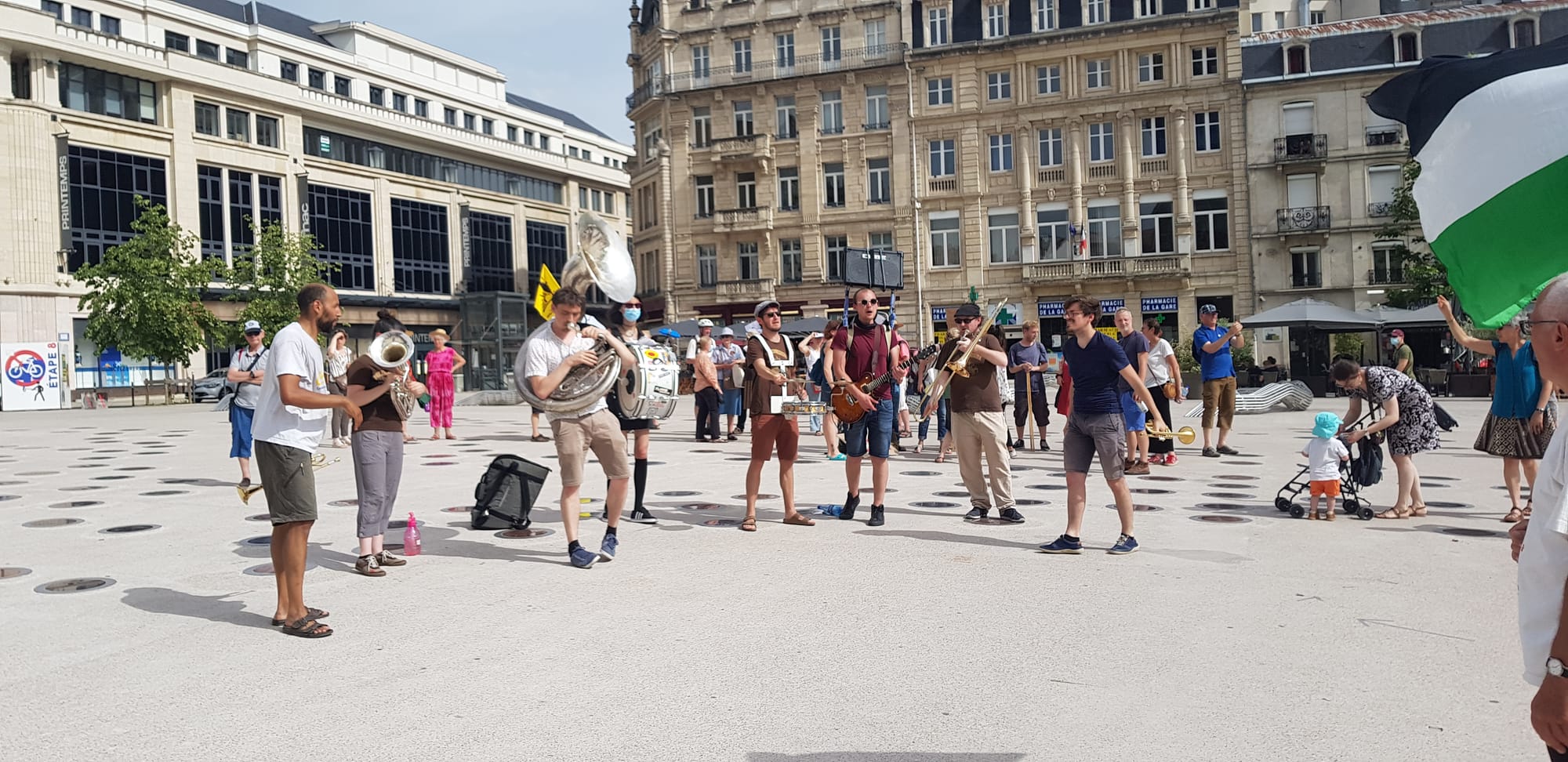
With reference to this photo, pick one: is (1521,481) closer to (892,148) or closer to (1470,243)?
(1470,243)

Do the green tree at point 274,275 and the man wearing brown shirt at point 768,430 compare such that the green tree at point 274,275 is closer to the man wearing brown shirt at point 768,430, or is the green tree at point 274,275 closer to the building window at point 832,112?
the building window at point 832,112

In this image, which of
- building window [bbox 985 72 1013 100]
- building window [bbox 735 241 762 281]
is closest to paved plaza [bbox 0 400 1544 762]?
building window [bbox 985 72 1013 100]

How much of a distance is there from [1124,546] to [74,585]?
705 cm

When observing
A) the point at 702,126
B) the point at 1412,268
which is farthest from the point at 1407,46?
the point at 702,126

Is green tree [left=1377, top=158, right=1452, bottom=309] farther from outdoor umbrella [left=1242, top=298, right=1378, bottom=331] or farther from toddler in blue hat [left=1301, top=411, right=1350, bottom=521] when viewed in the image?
toddler in blue hat [left=1301, top=411, right=1350, bottom=521]

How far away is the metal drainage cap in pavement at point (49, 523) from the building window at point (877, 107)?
42.3 meters

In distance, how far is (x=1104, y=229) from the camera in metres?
46.6

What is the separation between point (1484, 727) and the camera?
13.1ft

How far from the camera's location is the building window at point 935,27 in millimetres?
47656

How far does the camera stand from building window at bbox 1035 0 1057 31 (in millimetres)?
46562

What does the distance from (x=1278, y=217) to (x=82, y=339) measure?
52.2 meters

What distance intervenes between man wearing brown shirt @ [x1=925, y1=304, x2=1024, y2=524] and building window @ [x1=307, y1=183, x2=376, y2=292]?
53.1 metres

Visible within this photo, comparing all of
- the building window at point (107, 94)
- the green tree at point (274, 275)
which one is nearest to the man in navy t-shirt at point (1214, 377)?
the green tree at point (274, 275)

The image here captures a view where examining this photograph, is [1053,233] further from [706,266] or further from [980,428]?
[980,428]
